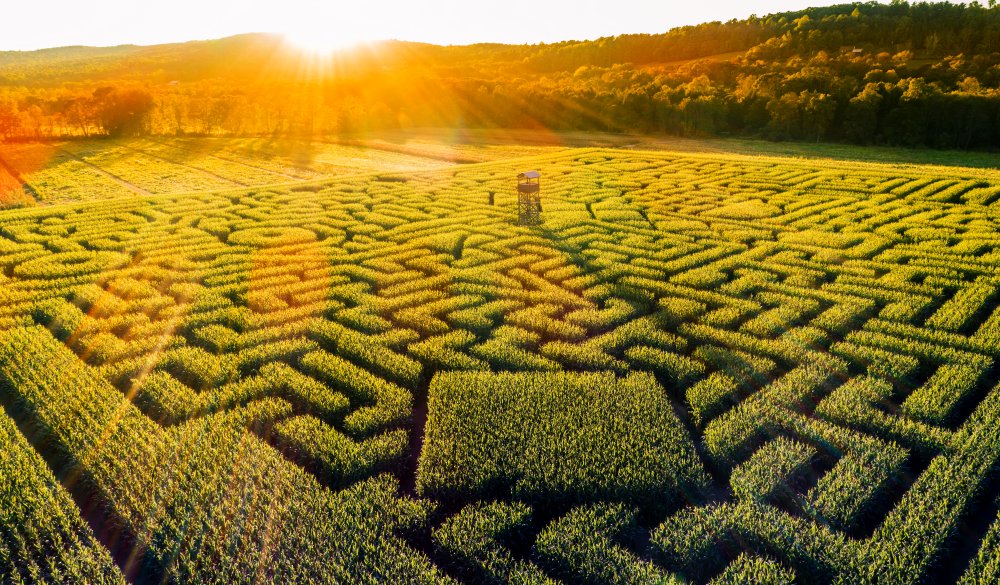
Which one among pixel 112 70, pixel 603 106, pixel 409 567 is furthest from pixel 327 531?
pixel 112 70

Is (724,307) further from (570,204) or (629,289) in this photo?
(570,204)

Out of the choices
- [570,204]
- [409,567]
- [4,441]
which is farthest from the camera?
[570,204]

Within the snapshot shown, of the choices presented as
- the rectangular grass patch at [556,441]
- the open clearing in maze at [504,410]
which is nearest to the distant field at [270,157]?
the open clearing in maze at [504,410]

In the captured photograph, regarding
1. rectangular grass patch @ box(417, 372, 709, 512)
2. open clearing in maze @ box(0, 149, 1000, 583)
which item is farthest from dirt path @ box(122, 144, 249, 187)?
rectangular grass patch @ box(417, 372, 709, 512)

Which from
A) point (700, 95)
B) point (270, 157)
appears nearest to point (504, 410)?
point (270, 157)

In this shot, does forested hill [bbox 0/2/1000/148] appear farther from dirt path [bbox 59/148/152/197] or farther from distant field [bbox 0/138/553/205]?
dirt path [bbox 59/148/152/197]

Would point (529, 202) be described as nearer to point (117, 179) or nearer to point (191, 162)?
point (117, 179)

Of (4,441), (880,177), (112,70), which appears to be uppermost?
(112,70)
